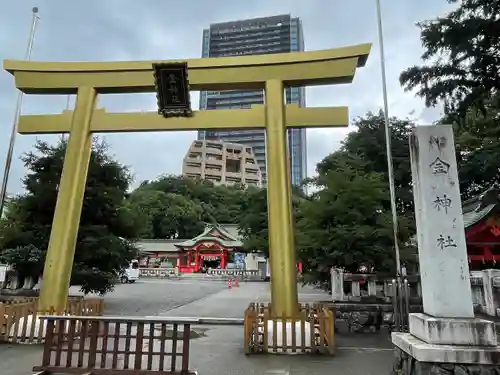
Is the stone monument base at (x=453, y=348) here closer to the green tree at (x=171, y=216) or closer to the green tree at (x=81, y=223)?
the green tree at (x=81, y=223)

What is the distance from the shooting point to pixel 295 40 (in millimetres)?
72438

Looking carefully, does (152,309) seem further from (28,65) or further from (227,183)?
(227,183)

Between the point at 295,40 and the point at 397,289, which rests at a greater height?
the point at 295,40

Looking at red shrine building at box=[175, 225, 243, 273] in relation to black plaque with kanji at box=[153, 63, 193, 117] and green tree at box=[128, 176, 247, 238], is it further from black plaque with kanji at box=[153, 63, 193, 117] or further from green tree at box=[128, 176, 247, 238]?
black plaque with kanji at box=[153, 63, 193, 117]

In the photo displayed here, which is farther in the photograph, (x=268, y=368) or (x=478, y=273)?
(x=478, y=273)

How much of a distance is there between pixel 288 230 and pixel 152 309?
8.53 meters

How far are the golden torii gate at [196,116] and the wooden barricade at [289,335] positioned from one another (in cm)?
54

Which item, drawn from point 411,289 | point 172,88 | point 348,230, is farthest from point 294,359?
point 411,289

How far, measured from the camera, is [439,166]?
5.44m

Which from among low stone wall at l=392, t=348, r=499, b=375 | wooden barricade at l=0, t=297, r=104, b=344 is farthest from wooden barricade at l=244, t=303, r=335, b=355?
wooden barricade at l=0, t=297, r=104, b=344

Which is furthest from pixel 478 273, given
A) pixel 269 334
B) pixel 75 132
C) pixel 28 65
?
pixel 28 65

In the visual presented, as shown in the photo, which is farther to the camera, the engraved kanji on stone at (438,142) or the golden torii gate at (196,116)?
the golden torii gate at (196,116)

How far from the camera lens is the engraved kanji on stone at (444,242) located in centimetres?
510

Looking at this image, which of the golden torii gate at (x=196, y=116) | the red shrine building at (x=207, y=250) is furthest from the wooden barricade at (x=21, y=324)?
the red shrine building at (x=207, y=250)
